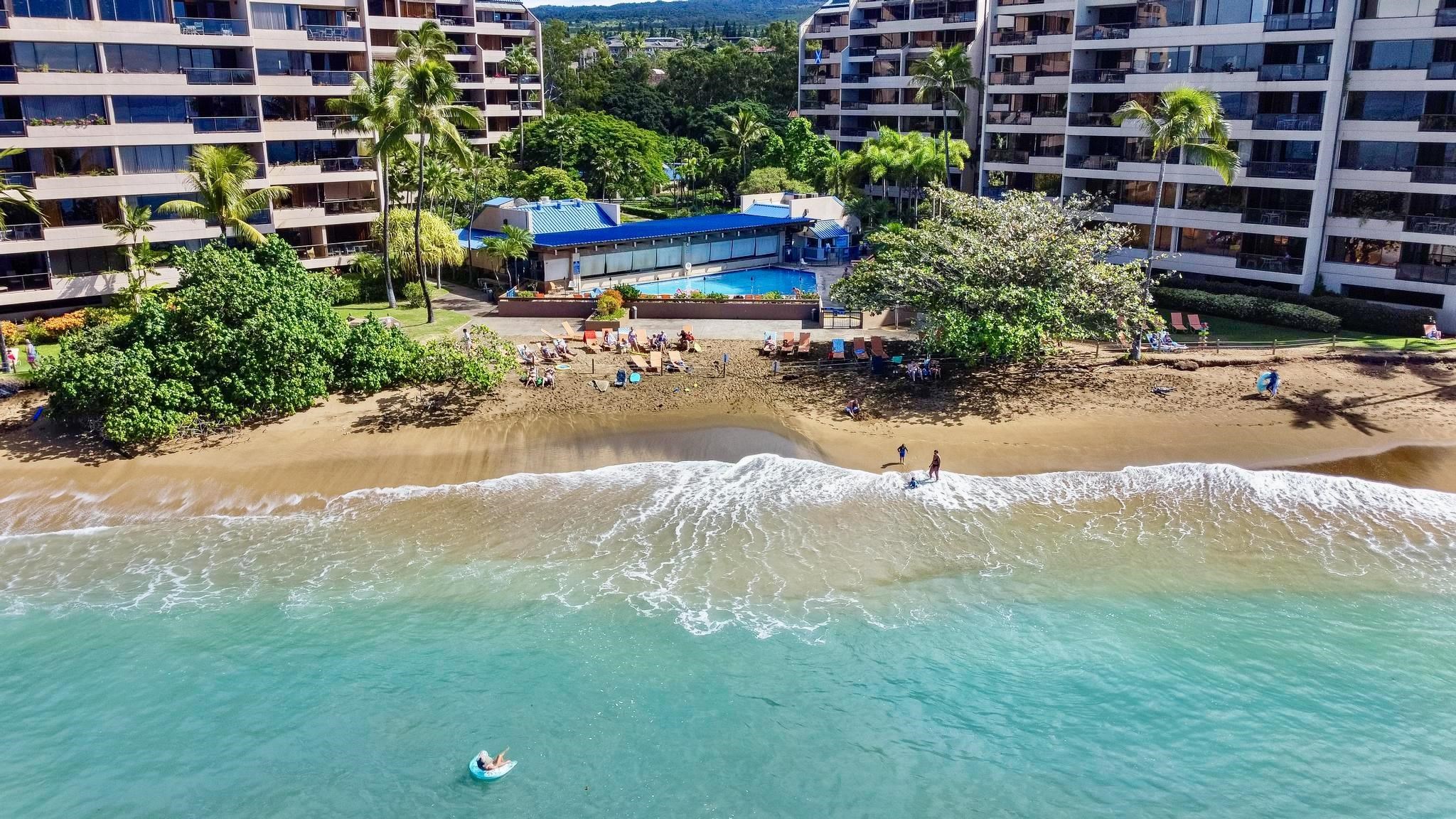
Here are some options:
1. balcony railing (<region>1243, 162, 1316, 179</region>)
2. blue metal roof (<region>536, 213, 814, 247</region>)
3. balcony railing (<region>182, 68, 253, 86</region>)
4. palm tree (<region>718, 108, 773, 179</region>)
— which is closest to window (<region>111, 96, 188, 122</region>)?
balcony railing (<region>182, 68, 253, 86</region>)

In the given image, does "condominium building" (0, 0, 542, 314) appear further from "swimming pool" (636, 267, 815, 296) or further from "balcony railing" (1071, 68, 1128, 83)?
"balcony railing" (1071, 68, 1128, 83)

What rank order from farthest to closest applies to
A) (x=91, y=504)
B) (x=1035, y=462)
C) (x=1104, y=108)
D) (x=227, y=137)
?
(x=1104, y=108)
(x=227, y=137)
(x=1035, y=462)
(x=91, y=504)

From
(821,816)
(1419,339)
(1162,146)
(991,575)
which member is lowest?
(821,816)

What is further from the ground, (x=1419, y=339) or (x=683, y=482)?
(x=1419, y=339)

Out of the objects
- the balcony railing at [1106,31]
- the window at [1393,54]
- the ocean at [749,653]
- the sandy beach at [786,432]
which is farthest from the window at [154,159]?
the window at [1393,54]

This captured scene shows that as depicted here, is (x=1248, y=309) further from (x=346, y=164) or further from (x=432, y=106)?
(x=346, y=164)

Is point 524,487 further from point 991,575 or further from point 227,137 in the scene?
point 227,137

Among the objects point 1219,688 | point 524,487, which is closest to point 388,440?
point 524,487

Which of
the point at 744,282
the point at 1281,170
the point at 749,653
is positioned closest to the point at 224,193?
the point at 744,282
